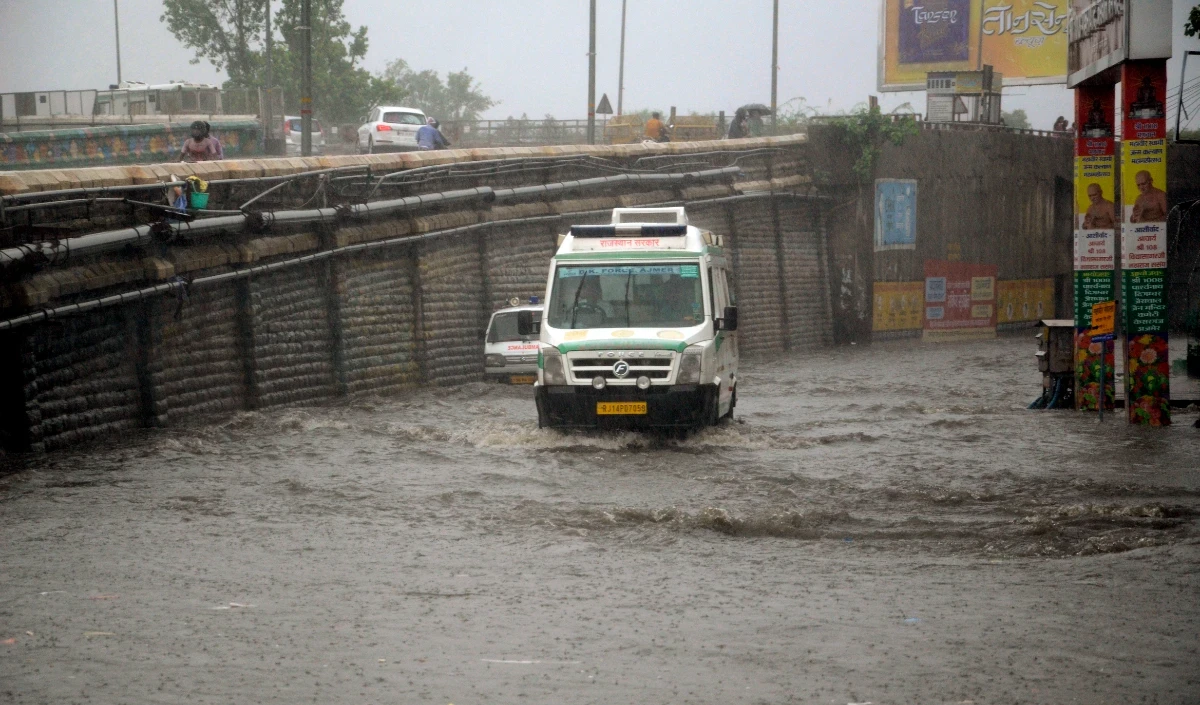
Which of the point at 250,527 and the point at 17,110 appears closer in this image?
the point at 250,527

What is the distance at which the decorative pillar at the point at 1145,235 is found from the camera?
1595 cm

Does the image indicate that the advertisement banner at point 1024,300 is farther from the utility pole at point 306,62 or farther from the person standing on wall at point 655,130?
the utility pole at point 306,62

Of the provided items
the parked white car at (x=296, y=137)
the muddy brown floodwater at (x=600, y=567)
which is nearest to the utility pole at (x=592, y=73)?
the parked white car at (x=296, y=137)

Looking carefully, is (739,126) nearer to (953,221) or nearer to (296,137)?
(953,221)

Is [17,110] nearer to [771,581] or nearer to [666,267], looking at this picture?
[666,267]

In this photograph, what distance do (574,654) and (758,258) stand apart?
2555 cm

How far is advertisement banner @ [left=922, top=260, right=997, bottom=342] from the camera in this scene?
36.0 metres

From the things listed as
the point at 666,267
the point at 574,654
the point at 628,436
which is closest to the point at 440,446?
the point at 628,436

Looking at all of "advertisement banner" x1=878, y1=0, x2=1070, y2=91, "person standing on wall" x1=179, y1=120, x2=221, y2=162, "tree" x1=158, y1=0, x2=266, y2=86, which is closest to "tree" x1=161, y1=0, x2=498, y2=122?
"tree" x1=158, y1=0, x2=266, y2=86

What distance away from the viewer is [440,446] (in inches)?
601

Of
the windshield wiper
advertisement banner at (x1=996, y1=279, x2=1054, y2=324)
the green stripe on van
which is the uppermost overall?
the windshield wiper

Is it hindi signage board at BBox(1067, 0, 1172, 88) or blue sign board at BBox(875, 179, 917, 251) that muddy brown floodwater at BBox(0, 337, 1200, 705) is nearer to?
hindi signage board at BBox(1067, 0, 1172, 88)

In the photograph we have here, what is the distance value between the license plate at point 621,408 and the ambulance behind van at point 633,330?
0.03 ft

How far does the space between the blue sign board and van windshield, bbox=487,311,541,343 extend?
1405 cm
